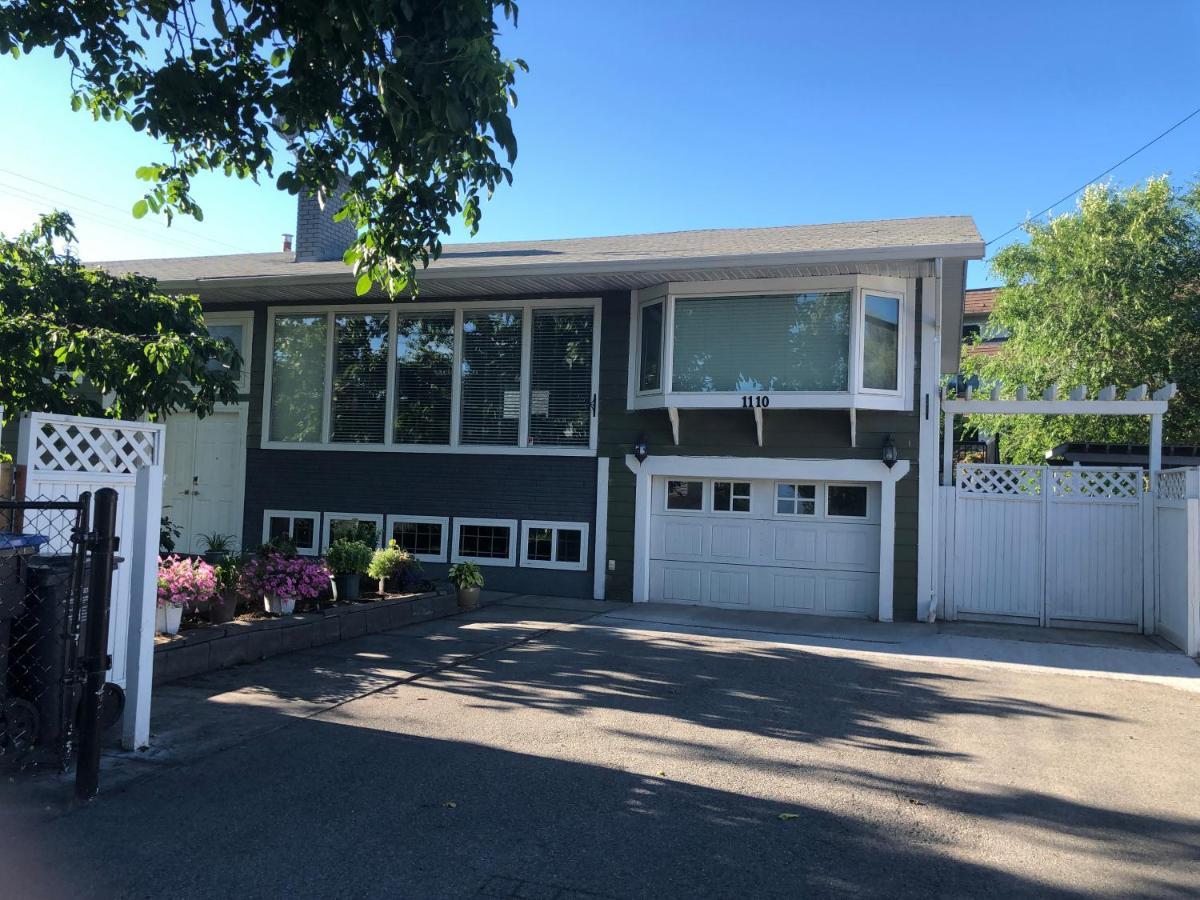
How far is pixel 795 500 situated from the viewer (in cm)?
1131

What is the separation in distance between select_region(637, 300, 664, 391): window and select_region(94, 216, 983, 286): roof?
0.78m

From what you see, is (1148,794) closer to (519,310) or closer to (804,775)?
(804,775)

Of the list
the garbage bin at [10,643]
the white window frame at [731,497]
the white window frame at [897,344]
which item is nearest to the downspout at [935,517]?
the white window frame at [897,344]

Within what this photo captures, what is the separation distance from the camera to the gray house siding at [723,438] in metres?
10.7

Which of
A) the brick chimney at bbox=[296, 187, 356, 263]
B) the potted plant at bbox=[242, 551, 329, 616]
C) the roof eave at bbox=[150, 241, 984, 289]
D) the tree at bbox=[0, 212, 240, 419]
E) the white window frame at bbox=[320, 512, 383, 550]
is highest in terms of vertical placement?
the brick chimney at bbox=[296, 187, 356, 263]

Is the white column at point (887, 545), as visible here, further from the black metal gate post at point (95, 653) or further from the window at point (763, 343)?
the black metal gate post at point (95, 653)

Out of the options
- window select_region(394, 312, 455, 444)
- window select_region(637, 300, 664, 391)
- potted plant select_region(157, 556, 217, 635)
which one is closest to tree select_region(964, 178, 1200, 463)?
window select_region(637, 300, 664, 391)

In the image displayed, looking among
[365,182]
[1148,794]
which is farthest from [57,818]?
[1148,794]

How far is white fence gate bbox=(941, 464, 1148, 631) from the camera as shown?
33.5 feet

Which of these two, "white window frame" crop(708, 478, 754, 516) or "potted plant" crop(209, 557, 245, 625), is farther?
"white window frame" crop(708, 478, 754, 516)

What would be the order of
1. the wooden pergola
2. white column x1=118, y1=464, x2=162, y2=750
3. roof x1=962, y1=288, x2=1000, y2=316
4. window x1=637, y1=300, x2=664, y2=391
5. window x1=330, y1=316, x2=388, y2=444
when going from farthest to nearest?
roof x1=962, y1=288, x2=1000, y2=316
window x1=330, y1=316, x2=388, y2=444
window x1=637, y1=300, x2=664, y2=391
the wooden pergola
white column x1=118, y1=464, x2=162, y2=750

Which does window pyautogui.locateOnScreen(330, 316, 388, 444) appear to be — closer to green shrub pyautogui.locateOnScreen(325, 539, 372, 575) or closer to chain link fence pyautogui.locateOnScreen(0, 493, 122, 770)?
green shrub pyautogui.locateOnScreen(325, 539, 372, 575)

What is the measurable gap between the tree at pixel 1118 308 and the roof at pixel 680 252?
617cm

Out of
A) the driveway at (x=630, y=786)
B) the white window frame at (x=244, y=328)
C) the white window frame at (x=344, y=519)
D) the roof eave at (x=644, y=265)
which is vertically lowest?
the driveway at (x=630, y=786)
